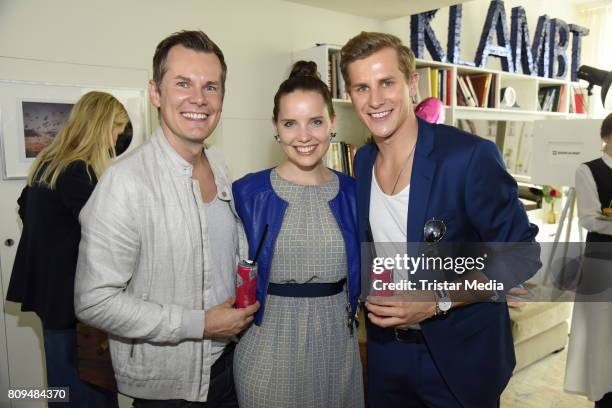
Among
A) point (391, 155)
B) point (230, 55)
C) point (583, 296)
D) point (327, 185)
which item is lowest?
point (583, 296)

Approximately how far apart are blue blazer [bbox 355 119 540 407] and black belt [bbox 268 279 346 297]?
0.70 ft

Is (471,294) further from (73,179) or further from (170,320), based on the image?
(73,179)

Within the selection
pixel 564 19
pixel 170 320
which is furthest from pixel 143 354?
pixel 564 19

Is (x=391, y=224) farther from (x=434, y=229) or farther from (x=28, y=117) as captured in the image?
(x=28, y=117)

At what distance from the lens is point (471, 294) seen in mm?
1473

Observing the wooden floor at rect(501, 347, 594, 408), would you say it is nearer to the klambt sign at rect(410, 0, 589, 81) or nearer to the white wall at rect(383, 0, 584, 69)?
the klambt sign at rect(410, 0, 589, 81)

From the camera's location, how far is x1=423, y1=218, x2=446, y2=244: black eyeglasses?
1.43 meters

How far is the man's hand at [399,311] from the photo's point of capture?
1.39m

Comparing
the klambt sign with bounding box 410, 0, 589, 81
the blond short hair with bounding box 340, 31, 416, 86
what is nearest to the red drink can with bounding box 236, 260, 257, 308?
the blond short hair with bounding box 340, 31, 416, 86

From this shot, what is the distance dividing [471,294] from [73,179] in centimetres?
172

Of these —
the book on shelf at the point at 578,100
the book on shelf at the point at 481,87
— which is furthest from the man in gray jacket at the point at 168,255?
the book on shelf at the point at 578,100

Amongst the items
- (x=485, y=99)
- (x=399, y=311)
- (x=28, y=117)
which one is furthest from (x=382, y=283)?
(x=485, y=99)

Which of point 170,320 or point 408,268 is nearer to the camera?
point 170,320

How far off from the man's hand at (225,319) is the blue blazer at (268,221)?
13 cm
